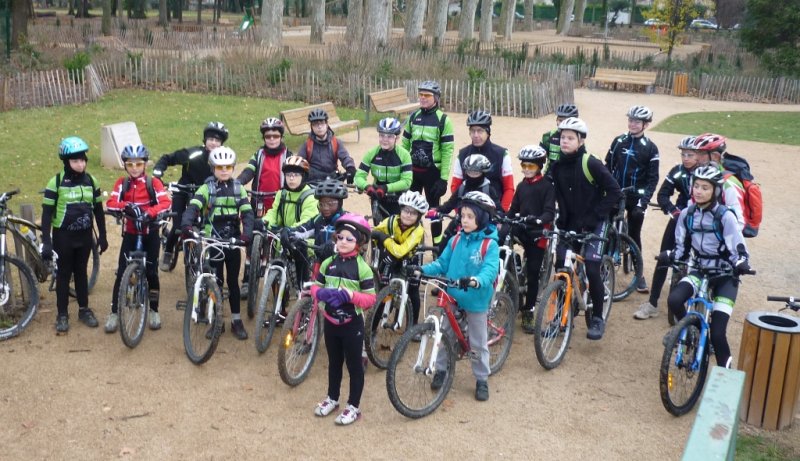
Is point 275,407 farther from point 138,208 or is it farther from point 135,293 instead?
point 138,208

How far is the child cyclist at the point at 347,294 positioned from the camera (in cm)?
547

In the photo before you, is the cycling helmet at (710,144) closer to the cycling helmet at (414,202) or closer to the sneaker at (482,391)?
the cycling helmet at (414,202)

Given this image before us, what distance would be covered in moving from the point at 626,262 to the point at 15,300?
632cm

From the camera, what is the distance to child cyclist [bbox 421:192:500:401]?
5938 millimetres

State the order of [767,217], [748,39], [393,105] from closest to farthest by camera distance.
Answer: [767,217], [393,105], [748,39]

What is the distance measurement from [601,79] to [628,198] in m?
23.2

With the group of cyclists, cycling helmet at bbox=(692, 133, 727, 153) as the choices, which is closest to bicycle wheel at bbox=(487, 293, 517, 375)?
the group of cyclists

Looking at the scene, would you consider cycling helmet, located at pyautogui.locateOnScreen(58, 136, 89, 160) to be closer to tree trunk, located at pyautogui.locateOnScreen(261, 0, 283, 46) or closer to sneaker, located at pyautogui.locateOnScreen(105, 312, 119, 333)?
sneaker, located at pyautogui.locateOnScreen(105, 312, 119, 333)

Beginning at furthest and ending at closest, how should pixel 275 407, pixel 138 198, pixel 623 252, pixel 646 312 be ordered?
pixel 623 252 → pixel 646 312 → pixel 138 198 → pixel 275 407

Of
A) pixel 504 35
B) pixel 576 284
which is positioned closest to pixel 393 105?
pixel 576 284

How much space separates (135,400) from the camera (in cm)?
603

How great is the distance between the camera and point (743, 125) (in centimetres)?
2231

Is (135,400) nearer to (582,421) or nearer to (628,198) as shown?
(582,421)

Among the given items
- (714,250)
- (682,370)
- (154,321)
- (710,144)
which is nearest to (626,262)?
(710,144)
